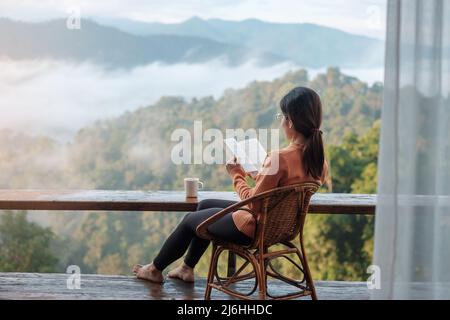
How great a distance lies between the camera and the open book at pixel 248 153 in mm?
2883

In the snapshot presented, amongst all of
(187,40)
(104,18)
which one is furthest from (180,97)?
(104,18)

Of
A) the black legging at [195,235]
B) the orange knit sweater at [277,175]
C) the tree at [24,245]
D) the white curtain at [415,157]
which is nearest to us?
the white curtain at [415,157]

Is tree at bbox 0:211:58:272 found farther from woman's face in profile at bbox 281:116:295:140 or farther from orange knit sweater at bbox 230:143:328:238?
woman's face in profile at bbox 281:116:295:140

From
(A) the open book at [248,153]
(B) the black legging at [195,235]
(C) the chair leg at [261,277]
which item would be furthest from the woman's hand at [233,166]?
(C) the chair leg at [261,277]

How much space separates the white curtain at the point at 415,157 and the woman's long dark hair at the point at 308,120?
0.25 metres

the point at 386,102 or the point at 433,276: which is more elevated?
the point at 386,102

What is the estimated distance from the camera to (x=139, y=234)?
7.83m

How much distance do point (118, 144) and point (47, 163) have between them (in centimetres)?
85

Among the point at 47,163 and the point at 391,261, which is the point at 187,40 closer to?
the point at 47,163

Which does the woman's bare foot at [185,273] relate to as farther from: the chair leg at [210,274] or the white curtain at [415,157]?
the white curtain at [415,157]

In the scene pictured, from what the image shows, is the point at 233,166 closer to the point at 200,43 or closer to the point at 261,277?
the point at 261,277

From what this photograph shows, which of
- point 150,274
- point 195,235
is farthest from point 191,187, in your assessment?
point 150,274

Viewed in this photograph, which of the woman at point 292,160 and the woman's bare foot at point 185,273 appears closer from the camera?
the woman at point 292,160

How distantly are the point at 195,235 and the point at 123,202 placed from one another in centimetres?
36
